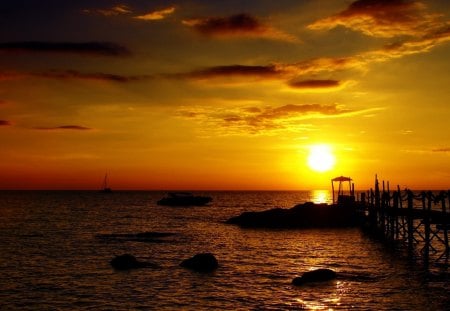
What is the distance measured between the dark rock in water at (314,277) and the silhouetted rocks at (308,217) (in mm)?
42009

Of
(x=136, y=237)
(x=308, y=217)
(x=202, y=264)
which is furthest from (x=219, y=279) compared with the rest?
(x=308, y=217)

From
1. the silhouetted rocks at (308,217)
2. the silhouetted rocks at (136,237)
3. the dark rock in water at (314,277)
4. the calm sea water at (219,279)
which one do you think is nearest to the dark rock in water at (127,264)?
the calm sea water at (219,279)

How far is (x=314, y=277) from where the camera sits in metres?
30.1

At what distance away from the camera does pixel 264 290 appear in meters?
28.3

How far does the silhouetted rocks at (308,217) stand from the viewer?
73.0 meters

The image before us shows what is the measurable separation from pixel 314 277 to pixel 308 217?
4602 centimetres

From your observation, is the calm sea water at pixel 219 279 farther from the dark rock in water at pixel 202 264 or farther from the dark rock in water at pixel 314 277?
the dark rock in water at pixel 202 264

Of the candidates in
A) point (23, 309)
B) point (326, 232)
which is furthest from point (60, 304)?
point (326, 232)

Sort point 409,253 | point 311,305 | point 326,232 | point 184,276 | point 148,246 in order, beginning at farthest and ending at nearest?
1. point 326,232
2. point 148,246
3. point 409,253
4. point 184,276
5. point 311,305

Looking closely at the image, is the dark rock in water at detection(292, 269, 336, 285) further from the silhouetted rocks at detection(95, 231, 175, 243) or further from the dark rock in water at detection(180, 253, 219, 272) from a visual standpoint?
the silhouetted rocks at detection(95, 231, 175, 243)

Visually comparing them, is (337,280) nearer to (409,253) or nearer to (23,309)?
(409,253)

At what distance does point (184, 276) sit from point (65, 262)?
487 inches

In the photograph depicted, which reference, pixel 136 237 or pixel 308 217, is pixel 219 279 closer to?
pixel 136 237

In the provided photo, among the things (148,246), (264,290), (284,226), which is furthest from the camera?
(284,226)
